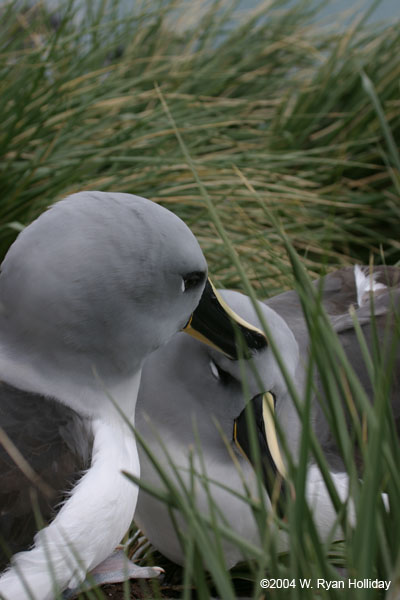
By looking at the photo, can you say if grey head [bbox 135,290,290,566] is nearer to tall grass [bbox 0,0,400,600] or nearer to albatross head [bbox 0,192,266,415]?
tall grass [bbox 0,0,400,600]

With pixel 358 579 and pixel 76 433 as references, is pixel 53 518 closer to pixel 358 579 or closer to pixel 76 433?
pixel 76 433

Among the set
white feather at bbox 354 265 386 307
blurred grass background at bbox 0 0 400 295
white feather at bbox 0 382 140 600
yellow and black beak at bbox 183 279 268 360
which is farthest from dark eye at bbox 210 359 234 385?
white feather at bbox 354 265 386 307

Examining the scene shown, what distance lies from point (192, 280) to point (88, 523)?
551 millimetres

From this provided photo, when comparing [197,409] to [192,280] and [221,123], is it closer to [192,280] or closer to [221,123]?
[192,280]

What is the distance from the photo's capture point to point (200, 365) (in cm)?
192

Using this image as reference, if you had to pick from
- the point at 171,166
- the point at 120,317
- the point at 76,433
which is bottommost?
the point at 171,166

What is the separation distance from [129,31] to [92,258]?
295cm

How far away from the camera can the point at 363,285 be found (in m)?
2.51

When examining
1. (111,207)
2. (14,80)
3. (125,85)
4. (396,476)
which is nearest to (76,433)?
(111,207)

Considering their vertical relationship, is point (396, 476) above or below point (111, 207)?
below

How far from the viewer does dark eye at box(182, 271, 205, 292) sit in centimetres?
161

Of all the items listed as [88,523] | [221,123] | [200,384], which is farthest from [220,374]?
[221,123]

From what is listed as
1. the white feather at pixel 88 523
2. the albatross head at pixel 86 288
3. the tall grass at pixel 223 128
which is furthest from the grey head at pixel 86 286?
the tall grass at pixel 223 128

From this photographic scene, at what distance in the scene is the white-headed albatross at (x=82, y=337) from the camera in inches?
56.7
